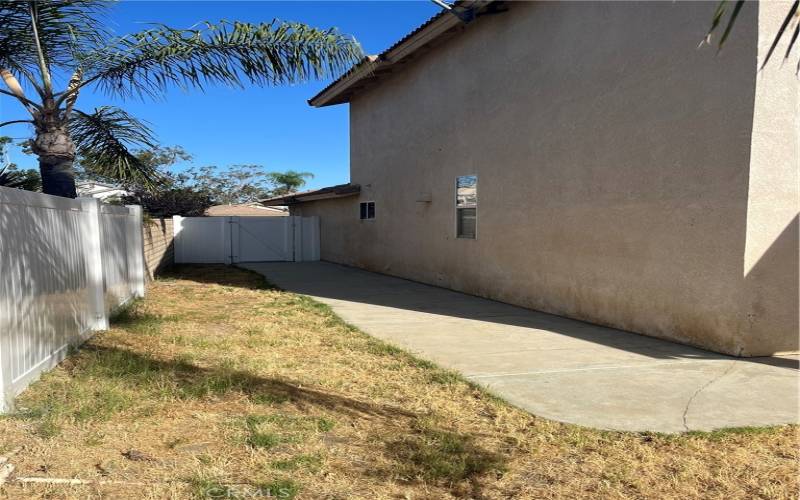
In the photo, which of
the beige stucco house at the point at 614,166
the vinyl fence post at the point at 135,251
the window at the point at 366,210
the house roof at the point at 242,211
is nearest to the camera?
the beige stucco house at the point at 614,166

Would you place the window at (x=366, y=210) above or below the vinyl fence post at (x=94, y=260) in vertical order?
above

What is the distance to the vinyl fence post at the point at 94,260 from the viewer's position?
22.0 feet

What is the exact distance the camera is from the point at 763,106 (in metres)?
5.95

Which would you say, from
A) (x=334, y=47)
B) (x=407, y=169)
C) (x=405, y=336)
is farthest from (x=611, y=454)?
(x=407, y=169)

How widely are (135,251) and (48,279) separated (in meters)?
5.17

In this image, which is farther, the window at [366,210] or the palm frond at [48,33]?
the window at [366,210]

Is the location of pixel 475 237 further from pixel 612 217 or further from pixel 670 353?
pixel 670 353

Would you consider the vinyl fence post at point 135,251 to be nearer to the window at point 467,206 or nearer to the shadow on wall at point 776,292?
the window at point 467,206

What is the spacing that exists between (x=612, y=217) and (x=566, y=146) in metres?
1.46

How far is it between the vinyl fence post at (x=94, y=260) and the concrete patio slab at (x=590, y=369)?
3.38 metres

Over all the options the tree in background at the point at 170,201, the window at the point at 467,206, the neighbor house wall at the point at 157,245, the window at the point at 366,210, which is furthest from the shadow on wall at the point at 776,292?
the tree in background at the point at 170,201

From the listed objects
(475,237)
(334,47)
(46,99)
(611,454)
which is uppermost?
(334,47)

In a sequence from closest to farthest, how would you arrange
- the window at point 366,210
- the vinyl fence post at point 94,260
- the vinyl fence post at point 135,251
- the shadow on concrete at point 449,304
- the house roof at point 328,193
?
1. the shadow on concrete at point 449,304
2. the vinyl fence post at point 94,260
3. the vinyl fence post at point 135,251
4. the window at point 366,210
5. the house roof at point 328,193

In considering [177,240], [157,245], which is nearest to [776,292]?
[157,245]
